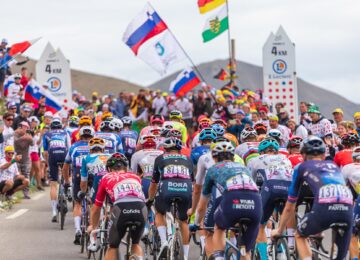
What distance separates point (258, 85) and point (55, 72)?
21.3 metres

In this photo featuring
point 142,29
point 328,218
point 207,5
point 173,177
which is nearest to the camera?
point 328,218

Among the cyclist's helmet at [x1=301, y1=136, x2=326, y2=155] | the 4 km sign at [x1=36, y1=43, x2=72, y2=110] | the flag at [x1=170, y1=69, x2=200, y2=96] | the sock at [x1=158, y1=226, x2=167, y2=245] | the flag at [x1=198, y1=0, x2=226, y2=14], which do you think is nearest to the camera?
the cyclist's helmet at [x1=301, y1=136, x2=326, y2=155]

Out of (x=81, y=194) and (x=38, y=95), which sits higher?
(x=38, y=95)

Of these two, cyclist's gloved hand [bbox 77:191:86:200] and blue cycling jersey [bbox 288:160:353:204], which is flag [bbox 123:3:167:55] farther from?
blue cycling jersey [bbox 288:160:353:204]

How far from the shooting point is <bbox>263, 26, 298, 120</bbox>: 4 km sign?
33.4 meters

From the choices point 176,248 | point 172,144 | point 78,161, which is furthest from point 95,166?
point 176,248

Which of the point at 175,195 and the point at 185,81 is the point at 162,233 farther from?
the point at 185,81

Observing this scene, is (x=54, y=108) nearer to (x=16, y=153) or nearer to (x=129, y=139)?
(x=16, y=153)

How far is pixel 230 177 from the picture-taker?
12680mm

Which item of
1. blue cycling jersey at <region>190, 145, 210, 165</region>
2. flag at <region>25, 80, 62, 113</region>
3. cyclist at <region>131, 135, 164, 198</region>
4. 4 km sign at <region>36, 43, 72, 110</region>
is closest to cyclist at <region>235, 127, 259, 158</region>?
blue cycling jersey at <region>190, 145, 210, 165</region>

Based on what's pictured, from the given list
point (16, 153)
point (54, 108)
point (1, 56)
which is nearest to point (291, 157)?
point (16, 153)

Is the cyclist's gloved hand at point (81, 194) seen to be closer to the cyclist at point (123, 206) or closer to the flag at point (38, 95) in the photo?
the cyclist at point (123, 206)

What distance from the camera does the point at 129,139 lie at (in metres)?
22.3

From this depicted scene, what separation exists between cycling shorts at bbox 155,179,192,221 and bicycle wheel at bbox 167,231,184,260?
22.3 inches
